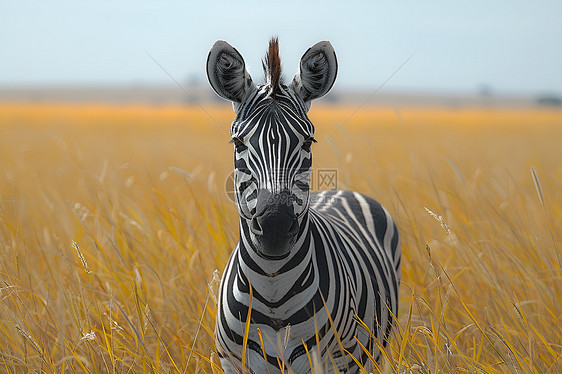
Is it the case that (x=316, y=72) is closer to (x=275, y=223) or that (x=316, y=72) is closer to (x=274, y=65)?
(x=274, y=65)

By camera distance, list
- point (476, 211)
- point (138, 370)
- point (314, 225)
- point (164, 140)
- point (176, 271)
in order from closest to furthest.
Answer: point (314, 225)
point (138, 370)
point (176, 271)
point (476, 211)
point (164, 140)

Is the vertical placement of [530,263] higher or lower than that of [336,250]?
lower

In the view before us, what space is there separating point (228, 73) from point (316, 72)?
0.49 metres

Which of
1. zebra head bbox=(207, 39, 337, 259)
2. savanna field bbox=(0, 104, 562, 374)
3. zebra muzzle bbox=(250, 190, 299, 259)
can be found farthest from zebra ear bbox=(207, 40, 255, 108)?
zebra muzzle bbox=(250, 190, 299, 259)

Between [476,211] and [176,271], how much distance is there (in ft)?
11.3

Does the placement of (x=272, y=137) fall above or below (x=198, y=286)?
above

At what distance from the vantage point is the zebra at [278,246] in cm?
233

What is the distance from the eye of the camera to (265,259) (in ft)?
8.13

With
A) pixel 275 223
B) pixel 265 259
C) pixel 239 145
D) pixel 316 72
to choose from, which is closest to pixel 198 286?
pixel 265 259

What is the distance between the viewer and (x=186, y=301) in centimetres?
374

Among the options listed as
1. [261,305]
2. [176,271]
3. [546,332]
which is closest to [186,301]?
[176,271]

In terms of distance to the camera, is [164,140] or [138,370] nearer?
[138,370]

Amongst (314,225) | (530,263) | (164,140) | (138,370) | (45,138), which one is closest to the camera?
(314,225)

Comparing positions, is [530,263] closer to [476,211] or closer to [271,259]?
[476,211]
